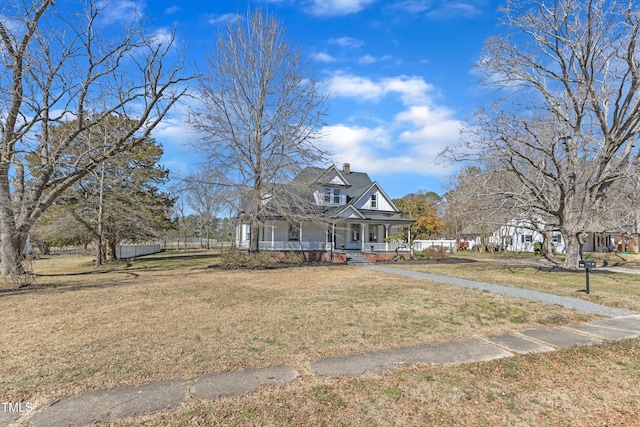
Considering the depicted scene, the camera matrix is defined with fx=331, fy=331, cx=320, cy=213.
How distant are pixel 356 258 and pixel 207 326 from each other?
18.6 meters

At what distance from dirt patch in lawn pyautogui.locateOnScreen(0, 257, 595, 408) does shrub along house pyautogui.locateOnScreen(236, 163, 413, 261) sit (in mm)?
11921

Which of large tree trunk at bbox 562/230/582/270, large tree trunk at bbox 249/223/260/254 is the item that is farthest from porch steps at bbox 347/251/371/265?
large tree trunk at bbox 562/230/582/270

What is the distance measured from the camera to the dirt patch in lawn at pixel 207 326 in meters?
4.12

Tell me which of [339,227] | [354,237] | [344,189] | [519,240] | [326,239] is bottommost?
[519,240]

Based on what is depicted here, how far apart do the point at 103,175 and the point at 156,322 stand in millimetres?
18124

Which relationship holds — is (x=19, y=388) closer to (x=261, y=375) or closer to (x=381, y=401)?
(x=261, y=375)

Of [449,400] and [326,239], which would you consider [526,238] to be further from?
[449,400]

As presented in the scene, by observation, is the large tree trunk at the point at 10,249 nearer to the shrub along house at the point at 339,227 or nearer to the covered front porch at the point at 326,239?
the shrub along house at the point at 339,227

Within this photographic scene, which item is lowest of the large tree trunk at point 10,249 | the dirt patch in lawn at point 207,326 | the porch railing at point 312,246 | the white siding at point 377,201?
the dirt patch in lawn at point 207,326

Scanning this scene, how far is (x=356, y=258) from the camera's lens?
2405 cm

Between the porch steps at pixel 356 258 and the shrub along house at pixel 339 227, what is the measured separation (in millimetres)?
154

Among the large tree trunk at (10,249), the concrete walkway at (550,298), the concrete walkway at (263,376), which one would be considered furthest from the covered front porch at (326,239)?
the concrete walkway at (263,376)

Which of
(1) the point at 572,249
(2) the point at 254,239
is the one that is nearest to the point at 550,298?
(1) the point at 572,249

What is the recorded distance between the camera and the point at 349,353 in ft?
15.6
